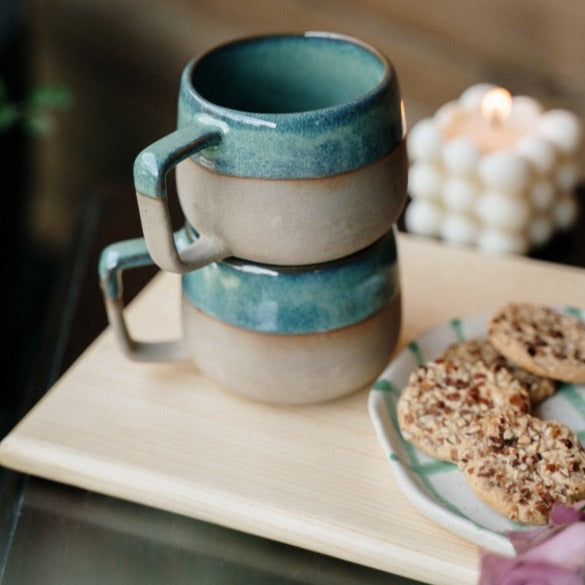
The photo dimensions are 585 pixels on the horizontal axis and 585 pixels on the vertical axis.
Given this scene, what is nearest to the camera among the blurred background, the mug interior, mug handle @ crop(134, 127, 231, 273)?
mug handle @ crop(134, 127, 231, 273)

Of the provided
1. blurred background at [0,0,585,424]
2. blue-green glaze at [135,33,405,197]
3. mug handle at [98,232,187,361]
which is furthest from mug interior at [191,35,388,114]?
blurred background at [0,0,585,424]

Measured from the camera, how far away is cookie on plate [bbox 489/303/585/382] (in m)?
0.54

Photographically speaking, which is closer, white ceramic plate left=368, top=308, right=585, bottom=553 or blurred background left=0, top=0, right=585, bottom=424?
white ceramic plate left=368, top=308, right=585, bottom=553

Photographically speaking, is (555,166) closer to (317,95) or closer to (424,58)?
(317,95)

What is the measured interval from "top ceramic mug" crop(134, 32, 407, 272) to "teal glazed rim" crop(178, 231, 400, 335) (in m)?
0.01

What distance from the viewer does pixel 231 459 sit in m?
0.53

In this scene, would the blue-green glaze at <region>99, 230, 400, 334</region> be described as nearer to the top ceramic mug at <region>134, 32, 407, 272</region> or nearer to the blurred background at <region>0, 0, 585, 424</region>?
the top ceramic mug at <region>134, 32, 407, 272</region>

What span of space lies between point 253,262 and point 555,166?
37 cm

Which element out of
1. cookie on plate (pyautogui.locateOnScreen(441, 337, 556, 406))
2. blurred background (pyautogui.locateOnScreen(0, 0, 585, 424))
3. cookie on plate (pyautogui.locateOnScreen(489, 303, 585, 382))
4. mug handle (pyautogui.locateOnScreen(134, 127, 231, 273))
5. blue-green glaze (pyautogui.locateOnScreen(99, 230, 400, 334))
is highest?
mug handle (pyautogui.locateOnScreen(134, 127, 231, 273))

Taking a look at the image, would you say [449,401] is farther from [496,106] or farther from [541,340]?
[496,106]

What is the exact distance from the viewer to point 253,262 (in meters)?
0.51

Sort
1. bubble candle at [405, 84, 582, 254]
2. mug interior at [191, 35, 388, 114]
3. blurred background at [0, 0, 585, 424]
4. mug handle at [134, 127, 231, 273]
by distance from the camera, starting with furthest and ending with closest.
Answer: blurred background at [0, 0, 585, 424]
bubble candle at [405, 84, 582, 254]
mug interior at [191, 35, 388, 114]
mug handle at [134, 127, 231, 273]

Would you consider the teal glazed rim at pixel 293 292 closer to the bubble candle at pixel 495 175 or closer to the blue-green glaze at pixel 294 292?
the blue-green glaze at pixel 294 292

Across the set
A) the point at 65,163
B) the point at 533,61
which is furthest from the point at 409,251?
the point at 65,163
